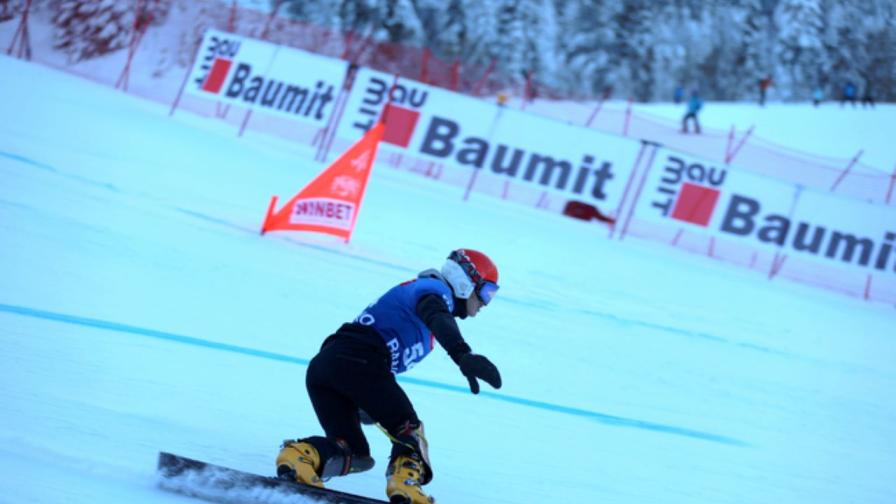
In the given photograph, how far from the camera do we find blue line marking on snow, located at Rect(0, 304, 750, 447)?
4.94 m

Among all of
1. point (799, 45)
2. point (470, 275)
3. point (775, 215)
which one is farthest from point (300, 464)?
point (799, 45)

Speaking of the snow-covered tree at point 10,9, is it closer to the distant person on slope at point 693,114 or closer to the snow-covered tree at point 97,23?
the snow-covered tree at point 97,23

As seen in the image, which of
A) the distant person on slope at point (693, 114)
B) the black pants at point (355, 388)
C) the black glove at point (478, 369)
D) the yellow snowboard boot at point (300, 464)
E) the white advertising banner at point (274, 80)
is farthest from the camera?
the distant person on slope at point (693, 114)

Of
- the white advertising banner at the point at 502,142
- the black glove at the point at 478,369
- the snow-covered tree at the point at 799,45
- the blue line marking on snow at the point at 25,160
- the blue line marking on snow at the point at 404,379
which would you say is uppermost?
the snow-covered tree at the point at 799,45

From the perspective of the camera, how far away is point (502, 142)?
57.8 ft

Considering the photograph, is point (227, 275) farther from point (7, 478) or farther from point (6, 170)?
point (7, 478)

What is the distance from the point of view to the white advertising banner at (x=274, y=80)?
18828mm

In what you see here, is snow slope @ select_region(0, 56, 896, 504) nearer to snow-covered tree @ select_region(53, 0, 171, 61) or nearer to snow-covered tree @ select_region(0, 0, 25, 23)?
snow-covered tree @ select_region(0, 0, 25, 23)

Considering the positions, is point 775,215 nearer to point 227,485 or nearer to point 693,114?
point 693,114

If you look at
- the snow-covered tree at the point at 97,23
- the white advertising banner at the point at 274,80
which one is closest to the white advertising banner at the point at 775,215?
the white advertising banner at the point at 274,80

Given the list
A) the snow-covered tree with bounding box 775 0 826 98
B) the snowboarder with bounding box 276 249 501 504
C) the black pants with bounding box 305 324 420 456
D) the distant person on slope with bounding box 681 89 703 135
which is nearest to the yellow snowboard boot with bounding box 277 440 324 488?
the snowboarder with bounding box 276 249 501 504

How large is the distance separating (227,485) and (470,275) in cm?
110

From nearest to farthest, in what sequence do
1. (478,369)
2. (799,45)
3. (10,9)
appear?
1. (478,369)
2. (10,9)
3. (799,45)

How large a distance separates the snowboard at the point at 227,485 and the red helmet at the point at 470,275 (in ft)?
2.77
